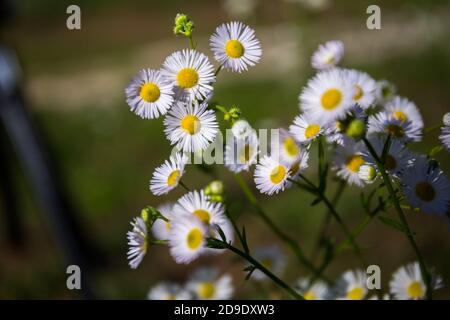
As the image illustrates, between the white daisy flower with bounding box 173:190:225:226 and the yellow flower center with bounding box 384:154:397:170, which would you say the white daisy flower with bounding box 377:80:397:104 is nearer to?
the yellow flower center with bounding box 384:154:397:170

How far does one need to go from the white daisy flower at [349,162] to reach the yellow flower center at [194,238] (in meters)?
0.27

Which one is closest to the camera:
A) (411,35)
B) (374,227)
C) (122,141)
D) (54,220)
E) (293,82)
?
(54,220)

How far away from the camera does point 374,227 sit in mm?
1982

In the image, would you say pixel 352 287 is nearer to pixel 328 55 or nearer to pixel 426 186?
pixel 426 186

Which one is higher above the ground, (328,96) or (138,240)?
(328,96)

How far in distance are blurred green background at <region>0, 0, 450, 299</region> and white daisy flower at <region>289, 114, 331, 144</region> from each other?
0.28 m

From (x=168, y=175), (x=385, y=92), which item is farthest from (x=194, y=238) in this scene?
(x=385, y=92)

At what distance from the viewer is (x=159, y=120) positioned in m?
3.65

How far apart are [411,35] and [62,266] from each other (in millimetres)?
2940

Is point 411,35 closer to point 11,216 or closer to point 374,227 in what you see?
point 374,227

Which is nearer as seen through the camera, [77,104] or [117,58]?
[77,104]

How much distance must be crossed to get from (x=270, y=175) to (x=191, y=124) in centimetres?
12
